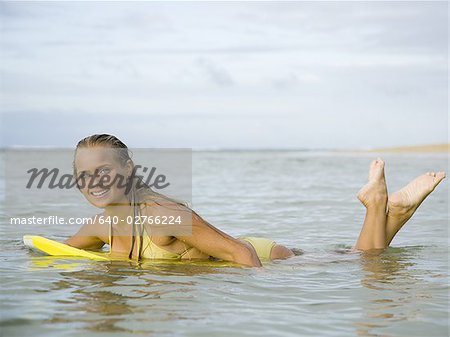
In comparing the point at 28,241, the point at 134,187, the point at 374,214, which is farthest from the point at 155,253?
the point at 374,214

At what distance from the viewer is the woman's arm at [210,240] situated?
436 centimetres

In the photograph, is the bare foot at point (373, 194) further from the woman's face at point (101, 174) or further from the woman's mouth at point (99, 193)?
the woman's mouth at point (99, 193)

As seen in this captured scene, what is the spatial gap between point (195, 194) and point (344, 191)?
2732 millimetres

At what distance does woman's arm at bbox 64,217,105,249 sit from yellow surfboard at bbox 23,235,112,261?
Answer: 0.39 feet

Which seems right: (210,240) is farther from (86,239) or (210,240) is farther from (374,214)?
(374,214)

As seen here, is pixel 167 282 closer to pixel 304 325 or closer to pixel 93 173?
pixel 93 173

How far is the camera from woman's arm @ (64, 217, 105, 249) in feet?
17.1

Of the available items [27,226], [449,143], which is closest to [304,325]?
[27,226]

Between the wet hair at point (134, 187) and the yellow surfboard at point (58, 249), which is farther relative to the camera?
the yellow surfboard at point (58, 249)

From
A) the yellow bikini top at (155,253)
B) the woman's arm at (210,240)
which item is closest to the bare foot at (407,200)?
the woman's arm at (210,240)

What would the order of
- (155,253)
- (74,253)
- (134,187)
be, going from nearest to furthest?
(134,187) → (155,253) → (74,253)

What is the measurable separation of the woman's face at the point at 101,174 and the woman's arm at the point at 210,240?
0.26 meters

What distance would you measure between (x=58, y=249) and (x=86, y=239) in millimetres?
232

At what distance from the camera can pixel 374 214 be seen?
5.41 m
